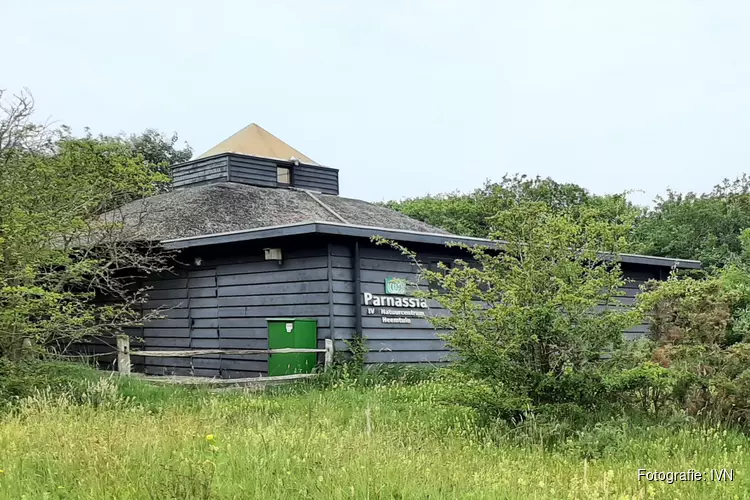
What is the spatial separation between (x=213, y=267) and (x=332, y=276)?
2969 mm

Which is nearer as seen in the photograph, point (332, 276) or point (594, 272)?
point (594, 272)

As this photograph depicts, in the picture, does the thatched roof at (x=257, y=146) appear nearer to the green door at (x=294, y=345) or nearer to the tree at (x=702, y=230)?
the green door at (x=294, y=345)

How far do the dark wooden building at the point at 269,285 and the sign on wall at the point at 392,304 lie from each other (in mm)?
19

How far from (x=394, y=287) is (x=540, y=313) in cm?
585

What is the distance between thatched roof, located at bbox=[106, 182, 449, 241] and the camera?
50.0ft

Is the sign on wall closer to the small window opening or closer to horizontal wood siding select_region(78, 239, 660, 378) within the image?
horizontal wood siding select_region(78, 239, 660, 378)

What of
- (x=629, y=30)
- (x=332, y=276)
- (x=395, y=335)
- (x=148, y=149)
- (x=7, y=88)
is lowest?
(x=395, y=335)

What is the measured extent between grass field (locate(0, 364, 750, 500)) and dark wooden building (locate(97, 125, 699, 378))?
15.2 feet

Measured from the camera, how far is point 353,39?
16312mm

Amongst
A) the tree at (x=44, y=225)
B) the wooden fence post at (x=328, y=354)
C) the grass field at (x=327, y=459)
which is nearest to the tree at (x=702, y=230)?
the wooden fence post at (x=328, y=354)

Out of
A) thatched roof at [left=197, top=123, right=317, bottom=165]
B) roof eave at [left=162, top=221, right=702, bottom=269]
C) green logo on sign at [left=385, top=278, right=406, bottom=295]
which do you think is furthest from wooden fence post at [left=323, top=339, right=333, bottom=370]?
thatched roof at [left=197, top=123, right=317, bottom=165]

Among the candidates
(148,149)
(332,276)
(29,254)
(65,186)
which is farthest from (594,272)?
(148,149)

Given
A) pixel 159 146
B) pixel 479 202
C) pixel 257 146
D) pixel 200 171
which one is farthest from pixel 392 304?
pixel 159 146

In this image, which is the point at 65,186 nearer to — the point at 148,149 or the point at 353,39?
the point at 353,39
